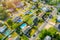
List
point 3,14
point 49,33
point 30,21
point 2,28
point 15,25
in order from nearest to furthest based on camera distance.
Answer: point 49,33 < point 2,28 < point 15,25 < point 30,21 < point 3,14

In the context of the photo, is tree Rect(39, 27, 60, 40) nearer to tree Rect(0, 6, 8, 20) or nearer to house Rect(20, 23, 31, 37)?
house Rect(20, 23, 31, 37)

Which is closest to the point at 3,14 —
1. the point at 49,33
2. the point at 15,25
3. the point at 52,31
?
the point at 15,25

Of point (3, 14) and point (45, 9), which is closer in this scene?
point (3, 14)

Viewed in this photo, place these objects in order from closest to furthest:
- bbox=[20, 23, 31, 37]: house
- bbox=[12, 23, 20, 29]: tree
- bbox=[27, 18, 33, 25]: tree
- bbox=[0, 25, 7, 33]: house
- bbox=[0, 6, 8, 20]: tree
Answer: bbox=[20, 23, 31, 37]: house
bbox=[0, 25, 7, 33]: house
bbox=[12, 23, 20, 29]: tree
bbox=[27, 18, 33, 25]: tree
bbox=[0, 6, 8, 20]: tree

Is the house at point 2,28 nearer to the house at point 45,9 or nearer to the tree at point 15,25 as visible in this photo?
the tree at point 15,25

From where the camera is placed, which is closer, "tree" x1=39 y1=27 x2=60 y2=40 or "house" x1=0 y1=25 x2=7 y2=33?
"tree" x1=39 y1=27 x2=60 y2=40

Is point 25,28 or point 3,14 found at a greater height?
point 3,14

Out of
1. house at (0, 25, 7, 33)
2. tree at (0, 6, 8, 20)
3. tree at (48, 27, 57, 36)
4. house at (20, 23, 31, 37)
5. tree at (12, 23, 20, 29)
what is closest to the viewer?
tree at (48, 27, 57, 36)

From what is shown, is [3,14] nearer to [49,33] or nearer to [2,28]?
[2,28]

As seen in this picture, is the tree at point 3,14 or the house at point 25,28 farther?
the tree at point 3,14

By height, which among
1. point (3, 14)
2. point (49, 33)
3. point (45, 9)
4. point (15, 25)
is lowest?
point (49, 33)

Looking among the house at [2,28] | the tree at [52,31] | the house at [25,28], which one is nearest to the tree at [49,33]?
the tree at [52,31]

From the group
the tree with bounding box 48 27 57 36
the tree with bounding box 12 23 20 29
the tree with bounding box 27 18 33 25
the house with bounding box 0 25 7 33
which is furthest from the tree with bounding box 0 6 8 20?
the tree with bounding box 48 27 57 36
